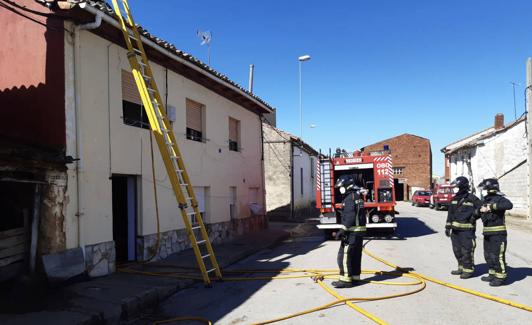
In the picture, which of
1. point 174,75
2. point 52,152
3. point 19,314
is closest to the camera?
point 19,314

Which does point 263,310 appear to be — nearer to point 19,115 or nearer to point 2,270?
point 2,270

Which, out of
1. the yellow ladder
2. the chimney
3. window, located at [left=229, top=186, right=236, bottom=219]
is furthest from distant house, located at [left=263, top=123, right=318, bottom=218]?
the chimney

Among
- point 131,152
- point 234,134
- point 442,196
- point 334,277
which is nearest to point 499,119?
point 442,196

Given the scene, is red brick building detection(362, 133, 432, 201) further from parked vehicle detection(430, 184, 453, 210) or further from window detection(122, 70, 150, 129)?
window detection(122, 70, 150, 129)

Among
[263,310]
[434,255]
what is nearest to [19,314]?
[263,310]

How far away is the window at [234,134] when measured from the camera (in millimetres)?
14914

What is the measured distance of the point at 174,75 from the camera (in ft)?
36.1

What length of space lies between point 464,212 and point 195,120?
7553 millimetres

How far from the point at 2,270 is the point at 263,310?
13.0ft

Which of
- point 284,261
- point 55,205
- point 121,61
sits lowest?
point 284,261

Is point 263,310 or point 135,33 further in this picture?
point 135,33

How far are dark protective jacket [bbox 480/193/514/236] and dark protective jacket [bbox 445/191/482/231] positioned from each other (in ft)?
1.04

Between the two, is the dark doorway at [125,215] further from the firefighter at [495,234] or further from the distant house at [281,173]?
the distant house at [281,173]

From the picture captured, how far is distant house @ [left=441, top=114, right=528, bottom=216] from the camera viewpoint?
23.7 meters
